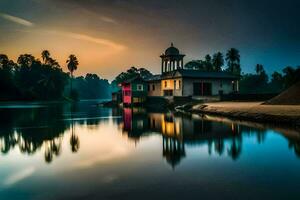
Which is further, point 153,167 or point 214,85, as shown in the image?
point 214,85

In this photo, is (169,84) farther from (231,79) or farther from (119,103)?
(119,103)

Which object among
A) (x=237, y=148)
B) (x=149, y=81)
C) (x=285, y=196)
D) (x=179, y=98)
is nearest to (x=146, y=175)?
(x=285, y=196)

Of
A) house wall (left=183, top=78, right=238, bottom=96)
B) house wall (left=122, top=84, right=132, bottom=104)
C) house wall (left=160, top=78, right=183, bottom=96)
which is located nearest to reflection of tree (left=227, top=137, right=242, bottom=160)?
house wall (left=183, top=78, right=238, bottom=96)

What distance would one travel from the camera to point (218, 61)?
318 ft

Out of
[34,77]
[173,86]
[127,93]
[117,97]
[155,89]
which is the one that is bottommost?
[117,97]

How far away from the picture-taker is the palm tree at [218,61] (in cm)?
9688

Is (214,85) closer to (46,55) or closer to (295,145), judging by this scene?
(295,145)

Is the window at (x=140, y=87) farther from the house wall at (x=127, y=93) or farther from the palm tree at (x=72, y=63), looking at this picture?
the palm tree at (x=72, y=63)

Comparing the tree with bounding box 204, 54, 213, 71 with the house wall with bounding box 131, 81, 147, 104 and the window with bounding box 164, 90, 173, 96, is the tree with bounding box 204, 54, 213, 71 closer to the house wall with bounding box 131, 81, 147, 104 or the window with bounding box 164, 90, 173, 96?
the house wall with bounding box 131, 81, 147, 104

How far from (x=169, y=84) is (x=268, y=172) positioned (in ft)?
173

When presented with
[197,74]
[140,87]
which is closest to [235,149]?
[197,74]

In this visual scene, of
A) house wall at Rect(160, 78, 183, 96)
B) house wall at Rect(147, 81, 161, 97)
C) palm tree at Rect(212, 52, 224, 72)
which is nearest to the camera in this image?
house wall at Rect(160, 78, 183, 96)

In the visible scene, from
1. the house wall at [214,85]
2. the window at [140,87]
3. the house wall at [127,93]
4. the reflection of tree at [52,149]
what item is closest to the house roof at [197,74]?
the house wall at [214,85]

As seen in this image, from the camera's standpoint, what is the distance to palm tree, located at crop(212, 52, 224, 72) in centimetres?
9688
